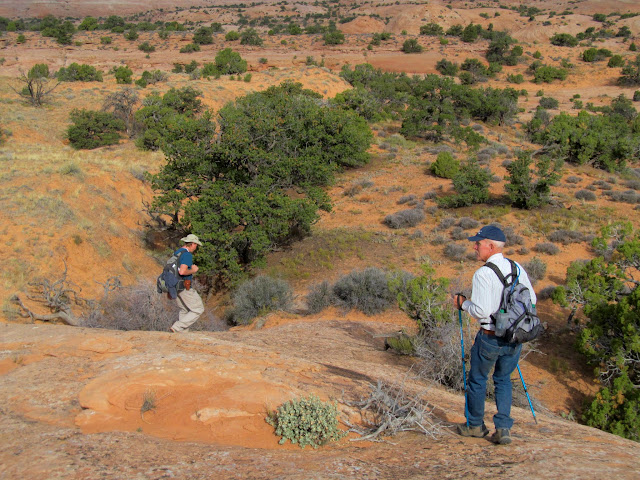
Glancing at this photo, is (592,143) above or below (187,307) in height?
above

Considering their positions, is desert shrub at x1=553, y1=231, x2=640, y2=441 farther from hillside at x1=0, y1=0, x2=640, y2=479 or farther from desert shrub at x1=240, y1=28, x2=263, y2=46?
desert shrub at x1=240, y1=28, x2=263, y2=46

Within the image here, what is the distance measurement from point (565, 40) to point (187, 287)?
55.1 metres

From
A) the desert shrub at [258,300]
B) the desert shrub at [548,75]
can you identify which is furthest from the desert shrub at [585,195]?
the desert shrub at [548,75]

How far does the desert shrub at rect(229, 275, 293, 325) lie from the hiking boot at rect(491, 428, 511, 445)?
6.90 metres

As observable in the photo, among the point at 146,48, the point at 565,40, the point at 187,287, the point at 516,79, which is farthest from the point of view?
the point at 565,40

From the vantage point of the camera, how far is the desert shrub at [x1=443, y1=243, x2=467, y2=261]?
41.7 feet

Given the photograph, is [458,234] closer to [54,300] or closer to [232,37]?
[54,300]

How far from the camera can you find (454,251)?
12789 millimetres

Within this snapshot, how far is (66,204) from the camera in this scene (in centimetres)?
1266

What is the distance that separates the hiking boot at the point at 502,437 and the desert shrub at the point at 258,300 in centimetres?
690

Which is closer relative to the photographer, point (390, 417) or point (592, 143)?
point (390, 417)

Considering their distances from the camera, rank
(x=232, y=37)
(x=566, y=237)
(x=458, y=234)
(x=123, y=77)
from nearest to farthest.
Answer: (x=566, y=237) → (x=458, y=234) → (x=123, y=77) → (x=232, y=37)

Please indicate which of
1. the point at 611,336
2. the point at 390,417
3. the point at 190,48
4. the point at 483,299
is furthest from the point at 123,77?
the point at 483,299

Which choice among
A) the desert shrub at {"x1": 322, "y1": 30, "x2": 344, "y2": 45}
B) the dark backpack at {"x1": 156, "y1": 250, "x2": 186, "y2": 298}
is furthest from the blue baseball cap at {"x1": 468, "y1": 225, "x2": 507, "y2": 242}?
the desert shrub at {"x1": 322, "y1": 30, "x2": 344, "y2": 45}
